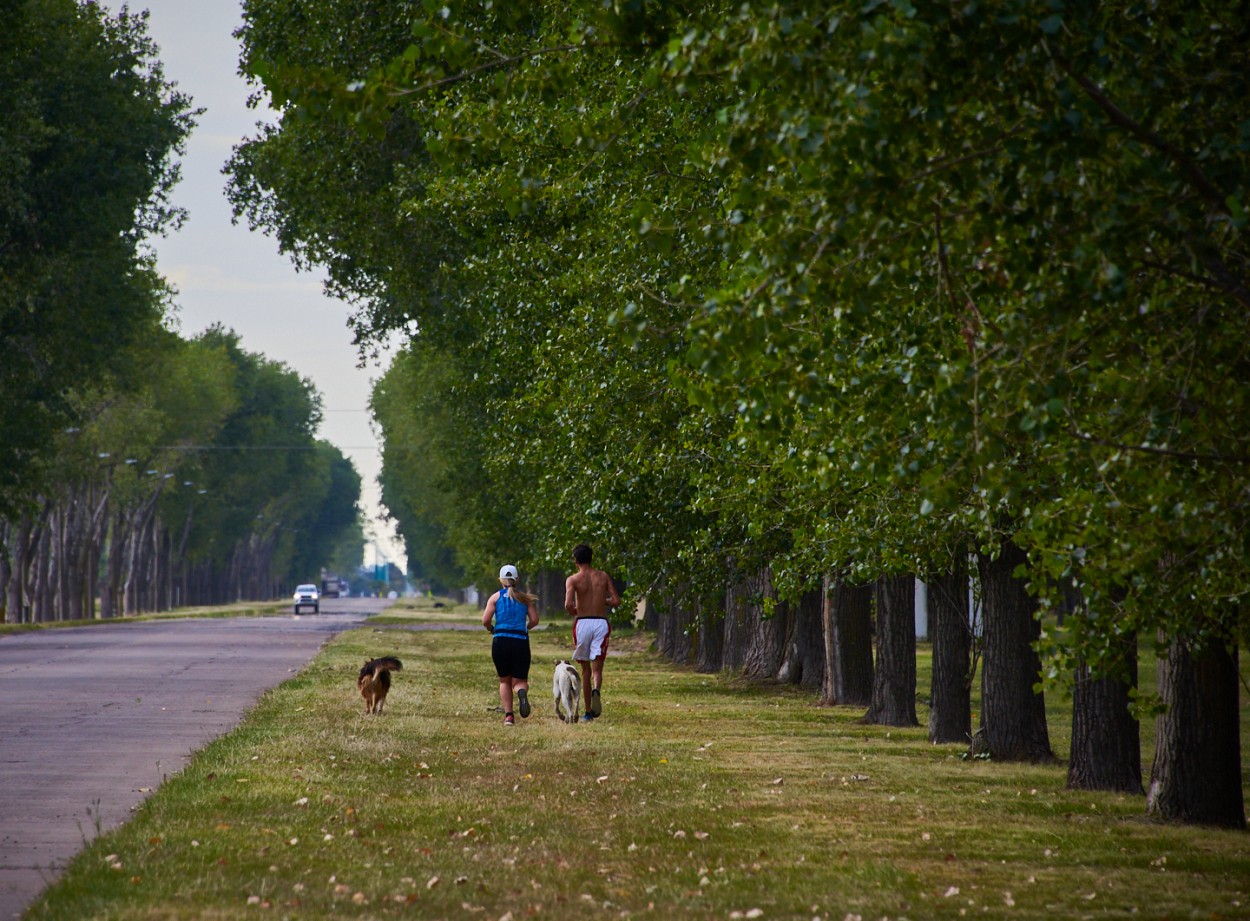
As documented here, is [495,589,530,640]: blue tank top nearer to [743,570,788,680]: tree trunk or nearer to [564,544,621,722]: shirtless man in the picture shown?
[564,544,621,722]: shirtless man

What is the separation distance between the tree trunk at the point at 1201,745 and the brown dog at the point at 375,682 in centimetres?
954

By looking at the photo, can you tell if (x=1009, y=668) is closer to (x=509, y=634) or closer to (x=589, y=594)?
(x=589, y=594)

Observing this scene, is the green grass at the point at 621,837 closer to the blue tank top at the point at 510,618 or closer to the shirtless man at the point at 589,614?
the blue tank top at the point at 510,618

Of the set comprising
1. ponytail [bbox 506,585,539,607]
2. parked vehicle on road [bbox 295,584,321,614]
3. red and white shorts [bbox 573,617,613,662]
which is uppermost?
parked vehicle on road [bbox 295,584,321,614]

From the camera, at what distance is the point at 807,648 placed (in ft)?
89.2

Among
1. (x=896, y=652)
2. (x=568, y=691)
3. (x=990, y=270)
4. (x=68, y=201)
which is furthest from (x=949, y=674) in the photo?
(x=68, y=201)

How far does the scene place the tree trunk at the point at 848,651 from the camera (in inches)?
913

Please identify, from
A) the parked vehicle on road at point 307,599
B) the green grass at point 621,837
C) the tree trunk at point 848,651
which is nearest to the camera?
the green grass at point 621,837

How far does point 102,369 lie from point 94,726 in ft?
120

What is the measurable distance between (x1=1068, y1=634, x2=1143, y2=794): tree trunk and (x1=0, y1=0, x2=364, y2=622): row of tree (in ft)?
85.8

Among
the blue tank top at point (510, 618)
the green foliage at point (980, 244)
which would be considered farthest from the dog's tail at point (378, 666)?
the green foliage at point (980, 244)

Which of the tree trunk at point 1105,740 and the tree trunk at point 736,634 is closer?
the tree trunk at point 1105,740

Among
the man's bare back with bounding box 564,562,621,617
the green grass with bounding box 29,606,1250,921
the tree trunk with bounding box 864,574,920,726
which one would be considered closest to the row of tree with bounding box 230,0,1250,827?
the green grass with bounding box 29,606,1250,921

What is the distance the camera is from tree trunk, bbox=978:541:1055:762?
15.4 metres
